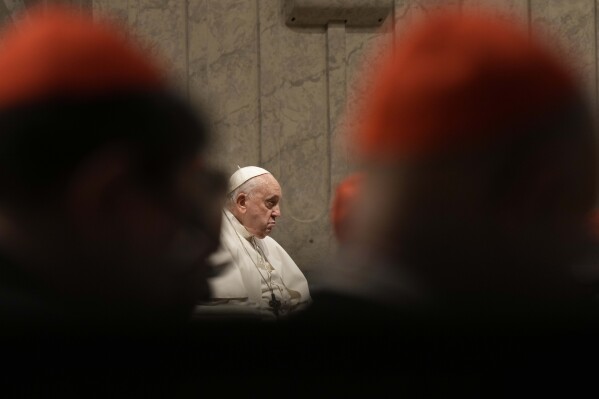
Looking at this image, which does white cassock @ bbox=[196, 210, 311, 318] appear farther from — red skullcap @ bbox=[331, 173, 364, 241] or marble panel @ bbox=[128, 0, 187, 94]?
red skullcap @ bbox=[331, 173, 364, 241]

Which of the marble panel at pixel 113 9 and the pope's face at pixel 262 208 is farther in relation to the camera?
the marble panel at pixel 113 9

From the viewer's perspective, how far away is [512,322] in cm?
103

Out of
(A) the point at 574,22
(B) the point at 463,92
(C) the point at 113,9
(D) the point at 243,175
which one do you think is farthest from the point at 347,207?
(A) the point at 574,22

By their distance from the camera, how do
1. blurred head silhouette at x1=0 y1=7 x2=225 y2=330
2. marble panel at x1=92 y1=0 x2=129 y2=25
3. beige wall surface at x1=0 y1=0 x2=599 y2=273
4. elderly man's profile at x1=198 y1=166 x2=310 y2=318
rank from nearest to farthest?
1. blurred head silhouette at x1=0 y1=7 x2=225 y2=330
2. elderly man's profile at x1=198 y1=166 x2=310 y2=318
3. marble panel at x1=92 y1=0 x2=129 y2=25
4. beige wall surface at x1=0 y1=0 x2=599 y2=273

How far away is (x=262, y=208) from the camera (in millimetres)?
7590

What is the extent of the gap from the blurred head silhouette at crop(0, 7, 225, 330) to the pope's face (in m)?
6.21

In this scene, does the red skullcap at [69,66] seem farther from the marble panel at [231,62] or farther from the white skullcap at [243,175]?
the marble panel at [231,62]

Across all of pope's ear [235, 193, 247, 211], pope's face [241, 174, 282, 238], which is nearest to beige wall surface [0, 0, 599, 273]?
pope's face [241, 174, 282, 238]

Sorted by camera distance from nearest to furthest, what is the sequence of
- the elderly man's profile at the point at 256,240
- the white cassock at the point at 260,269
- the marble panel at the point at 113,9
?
the white cassock at the point at 260,269, the elderly man's profile at the point at 256,240, the marble panel at the point at 113,9

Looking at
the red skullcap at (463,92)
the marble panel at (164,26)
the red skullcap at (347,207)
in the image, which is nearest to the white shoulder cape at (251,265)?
the marble panel at (164,26)

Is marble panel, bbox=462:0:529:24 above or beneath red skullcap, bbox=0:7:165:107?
above

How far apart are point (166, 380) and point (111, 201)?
0.74 feet

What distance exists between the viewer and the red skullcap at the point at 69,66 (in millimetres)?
1192

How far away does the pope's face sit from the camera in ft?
24.6
